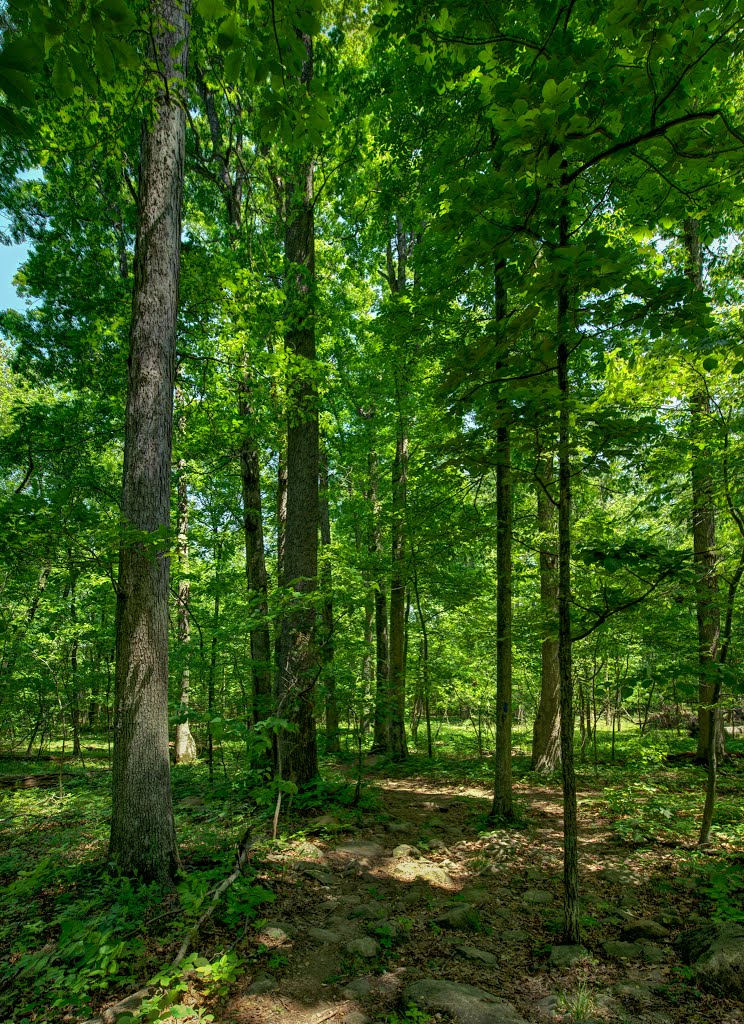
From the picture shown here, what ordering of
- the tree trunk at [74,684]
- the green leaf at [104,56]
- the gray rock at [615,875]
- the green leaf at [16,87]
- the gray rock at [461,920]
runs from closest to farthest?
the green leaf at [16,87], the green leaf at [104,56], the gray rock at [461,920], the gray rock at [615,875], the tree trunk at [74,684]

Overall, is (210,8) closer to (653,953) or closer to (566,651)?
(566,651)

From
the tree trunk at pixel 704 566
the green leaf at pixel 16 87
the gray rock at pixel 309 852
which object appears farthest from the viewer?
the gray rock at pixel 309 852

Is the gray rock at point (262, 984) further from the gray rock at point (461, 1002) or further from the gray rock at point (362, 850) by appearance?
the gray rock at point (362, 850)

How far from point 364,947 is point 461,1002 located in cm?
82

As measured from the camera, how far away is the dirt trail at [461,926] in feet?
8.61

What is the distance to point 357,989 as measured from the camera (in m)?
2.77

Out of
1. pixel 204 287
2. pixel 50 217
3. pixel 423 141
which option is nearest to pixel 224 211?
pixel 50 217

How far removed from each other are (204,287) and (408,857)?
23.6 feet

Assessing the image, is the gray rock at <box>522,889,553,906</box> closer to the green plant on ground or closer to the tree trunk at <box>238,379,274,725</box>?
the green plant on ground

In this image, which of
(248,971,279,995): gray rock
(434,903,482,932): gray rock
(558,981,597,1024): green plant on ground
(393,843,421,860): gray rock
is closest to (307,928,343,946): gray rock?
(248,971,279,995): gray rock

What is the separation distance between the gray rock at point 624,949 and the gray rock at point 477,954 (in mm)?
752

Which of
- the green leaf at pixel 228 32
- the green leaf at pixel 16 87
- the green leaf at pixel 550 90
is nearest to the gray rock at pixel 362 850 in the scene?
the green leaf at pixel 16 87

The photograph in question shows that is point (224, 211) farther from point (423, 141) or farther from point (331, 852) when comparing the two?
point (331, 852)

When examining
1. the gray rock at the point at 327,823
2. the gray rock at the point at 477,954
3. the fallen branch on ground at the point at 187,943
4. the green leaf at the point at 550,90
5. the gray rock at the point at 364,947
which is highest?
the green leaf at the point at 550,90
